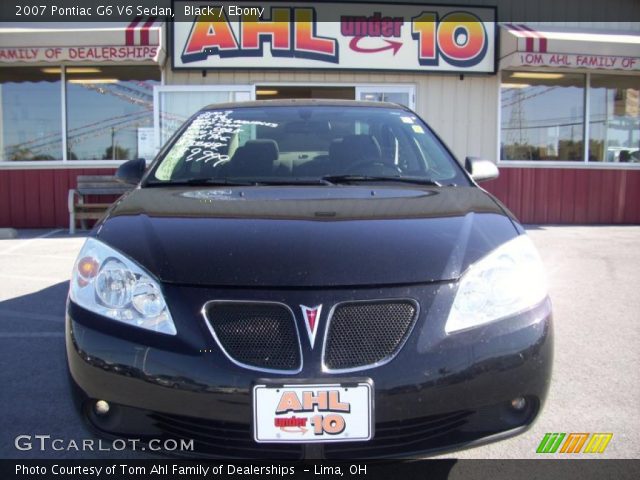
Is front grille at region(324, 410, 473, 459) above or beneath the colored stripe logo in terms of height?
above

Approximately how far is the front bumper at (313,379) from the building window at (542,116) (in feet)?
28.2

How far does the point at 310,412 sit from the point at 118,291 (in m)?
0.77

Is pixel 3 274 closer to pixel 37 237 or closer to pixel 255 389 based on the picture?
pixel 37 237

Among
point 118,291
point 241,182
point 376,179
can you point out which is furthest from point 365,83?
point 118,291

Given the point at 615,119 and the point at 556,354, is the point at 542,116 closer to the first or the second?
the point at 615,119

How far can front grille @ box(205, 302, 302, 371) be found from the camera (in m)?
1.77

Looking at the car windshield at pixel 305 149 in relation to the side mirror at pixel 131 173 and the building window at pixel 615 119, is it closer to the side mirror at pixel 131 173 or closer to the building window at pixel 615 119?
the side mirror at pixel 131 173

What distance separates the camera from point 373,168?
2979 mm

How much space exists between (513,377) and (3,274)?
18.3 feet

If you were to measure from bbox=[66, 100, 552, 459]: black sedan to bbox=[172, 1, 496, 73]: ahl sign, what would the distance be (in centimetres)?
739

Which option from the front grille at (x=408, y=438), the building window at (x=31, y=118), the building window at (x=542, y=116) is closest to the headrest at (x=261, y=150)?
the front grille at (x=408, y=438)

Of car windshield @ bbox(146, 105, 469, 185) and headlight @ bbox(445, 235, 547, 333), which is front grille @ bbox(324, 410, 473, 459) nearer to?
headlight @ bbox(445, 235, 547, 333)

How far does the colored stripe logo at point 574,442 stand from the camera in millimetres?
2496

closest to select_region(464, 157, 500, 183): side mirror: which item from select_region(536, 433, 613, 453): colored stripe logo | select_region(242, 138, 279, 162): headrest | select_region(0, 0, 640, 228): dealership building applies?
select_region(242, 138, 279, 162): headrest
